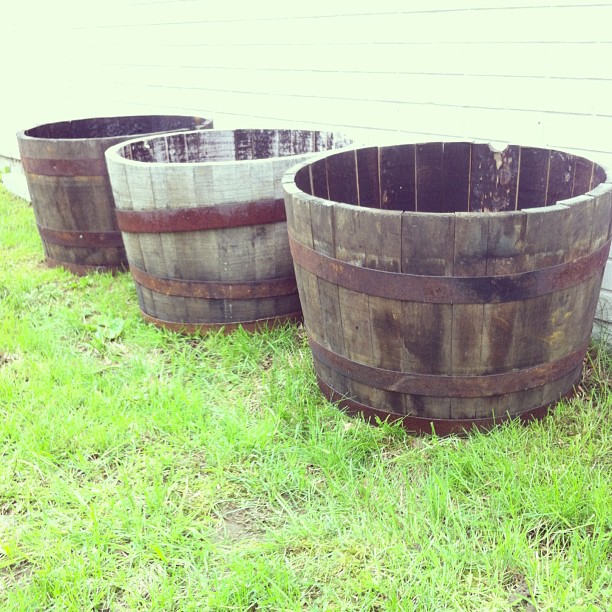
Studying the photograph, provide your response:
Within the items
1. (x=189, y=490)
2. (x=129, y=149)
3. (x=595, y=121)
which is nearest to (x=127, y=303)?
(x=129, y=149)

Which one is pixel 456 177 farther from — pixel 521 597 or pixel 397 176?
pixel 521 597

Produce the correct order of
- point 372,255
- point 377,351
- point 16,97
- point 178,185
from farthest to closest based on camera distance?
point 16,97 → point 178,185 → point 377,351 → point 372,255

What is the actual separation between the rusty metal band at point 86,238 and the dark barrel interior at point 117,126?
1.00 m

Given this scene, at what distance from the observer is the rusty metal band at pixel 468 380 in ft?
8.70

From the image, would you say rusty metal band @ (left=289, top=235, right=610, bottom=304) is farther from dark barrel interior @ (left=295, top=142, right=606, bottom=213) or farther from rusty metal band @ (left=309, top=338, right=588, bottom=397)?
dark barrel interior @ (left=295, top=142, right=606, bottom=213)

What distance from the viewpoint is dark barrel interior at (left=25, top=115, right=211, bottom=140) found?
17.7 ft

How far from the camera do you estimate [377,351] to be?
2723 millimetres

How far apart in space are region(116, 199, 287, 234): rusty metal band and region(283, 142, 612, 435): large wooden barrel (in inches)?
16.5

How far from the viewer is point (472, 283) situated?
243cm

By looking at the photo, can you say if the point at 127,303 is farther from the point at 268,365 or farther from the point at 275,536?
the point at 275,536

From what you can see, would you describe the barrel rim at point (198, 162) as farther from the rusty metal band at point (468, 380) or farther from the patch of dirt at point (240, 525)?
the patch of dirt at point (240, 525)

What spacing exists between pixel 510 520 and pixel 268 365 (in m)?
1.65

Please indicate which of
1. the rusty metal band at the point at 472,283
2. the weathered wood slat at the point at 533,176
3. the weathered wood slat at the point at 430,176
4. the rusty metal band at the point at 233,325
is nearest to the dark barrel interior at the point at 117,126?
the rusty metal band at the point at 233,325

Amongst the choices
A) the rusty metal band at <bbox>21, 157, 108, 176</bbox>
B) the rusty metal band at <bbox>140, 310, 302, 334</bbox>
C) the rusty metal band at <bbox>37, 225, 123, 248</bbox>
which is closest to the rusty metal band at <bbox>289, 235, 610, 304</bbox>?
the rusty metal band at <bbox>140, 310, 302, 334</bbox>
